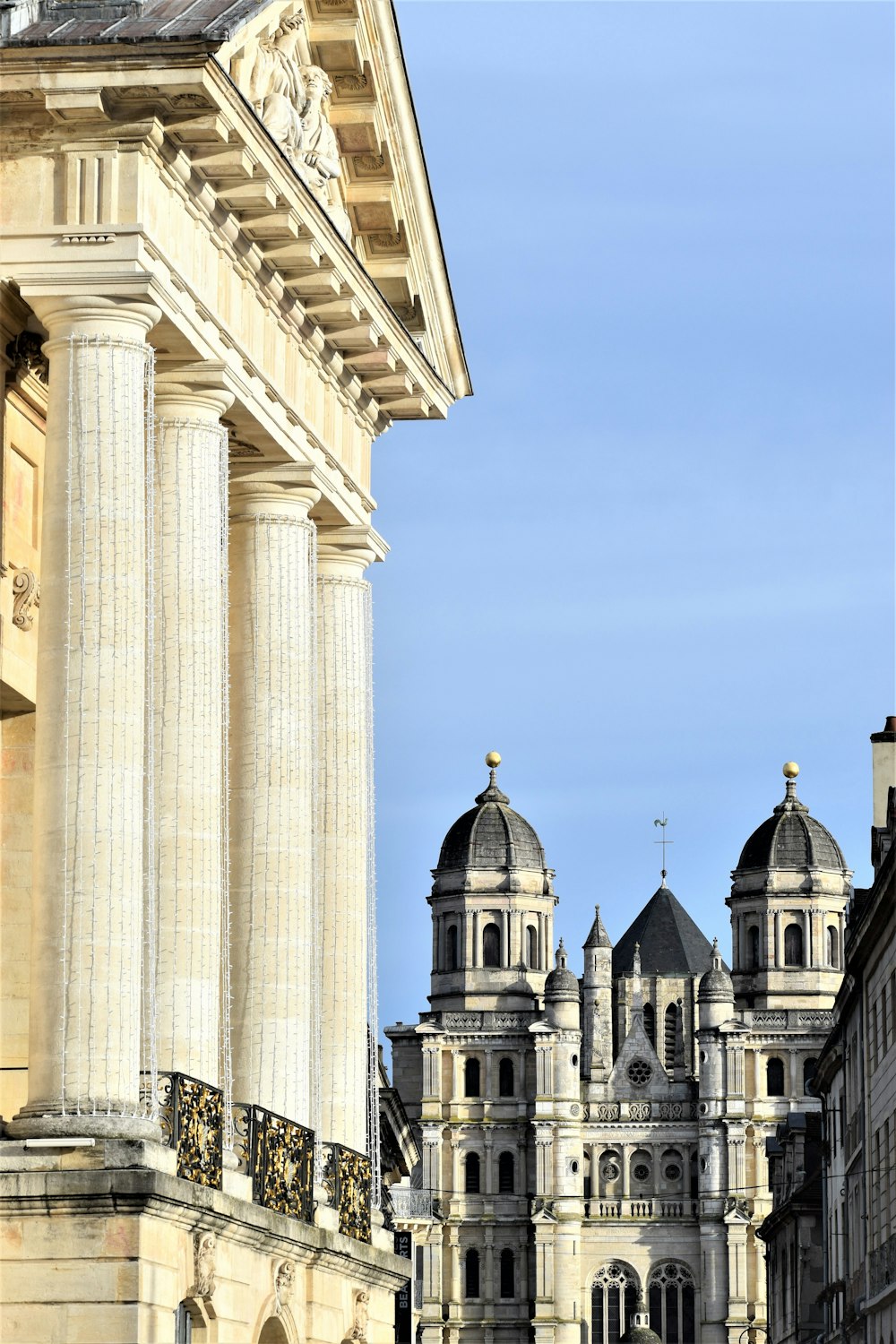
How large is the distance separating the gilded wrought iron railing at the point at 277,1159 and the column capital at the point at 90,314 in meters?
6.67

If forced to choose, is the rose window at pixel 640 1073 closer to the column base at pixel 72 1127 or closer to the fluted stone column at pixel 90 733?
the fluted stone column at pixel 90 733

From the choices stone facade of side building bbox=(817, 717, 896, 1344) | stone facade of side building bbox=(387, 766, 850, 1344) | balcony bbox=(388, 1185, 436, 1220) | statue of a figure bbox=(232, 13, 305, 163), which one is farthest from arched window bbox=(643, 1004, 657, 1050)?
statue of a figure bbox=(232, 13, 305, 163)

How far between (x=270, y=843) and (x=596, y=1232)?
5479 inches

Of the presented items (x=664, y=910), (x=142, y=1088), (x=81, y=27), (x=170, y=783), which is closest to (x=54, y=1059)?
(x=142, y=1088)

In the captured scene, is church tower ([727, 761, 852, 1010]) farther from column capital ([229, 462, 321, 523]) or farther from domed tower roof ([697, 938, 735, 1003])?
column capital ([229, 462, 321, 523])

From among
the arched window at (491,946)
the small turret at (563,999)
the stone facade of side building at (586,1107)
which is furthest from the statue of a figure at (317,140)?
the arched window at (491,946)

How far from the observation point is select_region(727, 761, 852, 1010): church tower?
550 ft

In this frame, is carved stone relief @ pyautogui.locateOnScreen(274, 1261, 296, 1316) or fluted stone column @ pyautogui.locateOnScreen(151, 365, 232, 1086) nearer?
fluted stone column @ pyautogui.locateOnScreen(151, 365, 232, 1086)

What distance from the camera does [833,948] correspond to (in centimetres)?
16900

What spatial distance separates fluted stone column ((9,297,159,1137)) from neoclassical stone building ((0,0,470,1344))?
27 mm

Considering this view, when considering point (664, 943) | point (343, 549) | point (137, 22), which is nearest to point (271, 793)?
point (343, 549)

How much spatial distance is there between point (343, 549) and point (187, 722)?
21.5ft

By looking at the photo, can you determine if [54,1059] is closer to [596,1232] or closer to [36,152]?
[36,152]

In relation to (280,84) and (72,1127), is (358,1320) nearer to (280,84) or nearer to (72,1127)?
(72,1127)
